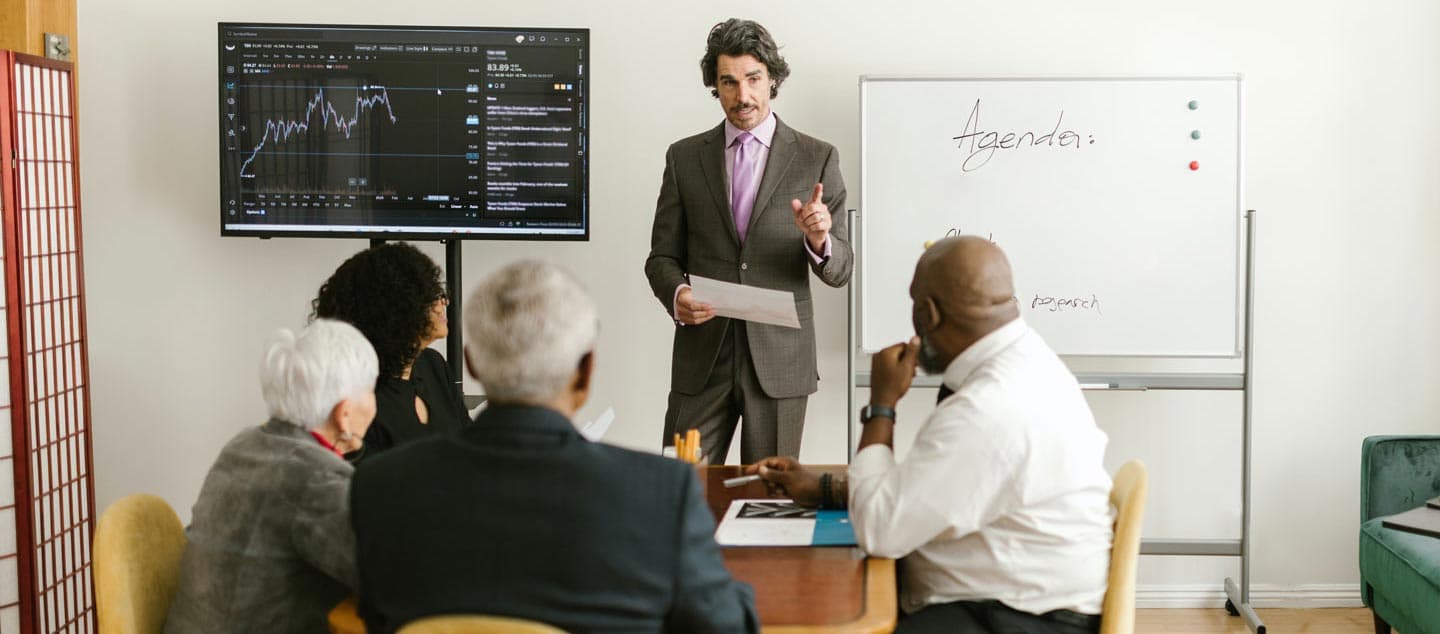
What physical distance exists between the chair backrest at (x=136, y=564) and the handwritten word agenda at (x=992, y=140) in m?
2.50

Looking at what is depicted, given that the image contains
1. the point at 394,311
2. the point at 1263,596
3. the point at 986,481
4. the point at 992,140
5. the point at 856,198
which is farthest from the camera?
the point at 1263,596

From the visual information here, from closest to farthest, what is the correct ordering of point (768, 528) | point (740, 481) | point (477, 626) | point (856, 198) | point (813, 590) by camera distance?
point (477, 626) → point (813, 590) → point (768, 528) → point (740, 481) → point (856, 198)

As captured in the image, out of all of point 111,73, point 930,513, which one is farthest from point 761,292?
point 111,73

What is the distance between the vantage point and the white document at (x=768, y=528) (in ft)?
6.42

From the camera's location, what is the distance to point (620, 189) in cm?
405

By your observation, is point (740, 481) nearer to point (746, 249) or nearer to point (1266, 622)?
point (746, 249)

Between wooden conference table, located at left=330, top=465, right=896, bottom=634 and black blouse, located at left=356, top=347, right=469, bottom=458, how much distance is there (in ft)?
2.20

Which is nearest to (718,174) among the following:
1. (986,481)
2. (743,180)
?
(743,180)

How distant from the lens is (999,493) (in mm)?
1870

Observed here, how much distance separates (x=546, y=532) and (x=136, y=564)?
0.93 metres

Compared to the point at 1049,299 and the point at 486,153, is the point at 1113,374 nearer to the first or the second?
the point at 1049,299

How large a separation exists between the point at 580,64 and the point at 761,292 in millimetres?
1093

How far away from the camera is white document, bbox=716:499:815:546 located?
6.42 ft

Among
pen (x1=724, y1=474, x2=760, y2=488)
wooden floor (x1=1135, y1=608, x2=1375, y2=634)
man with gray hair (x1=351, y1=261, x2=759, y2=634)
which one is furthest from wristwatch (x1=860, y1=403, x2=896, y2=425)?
wooden floor (x1=1135, y1=608, x2=1375, y2=634)
